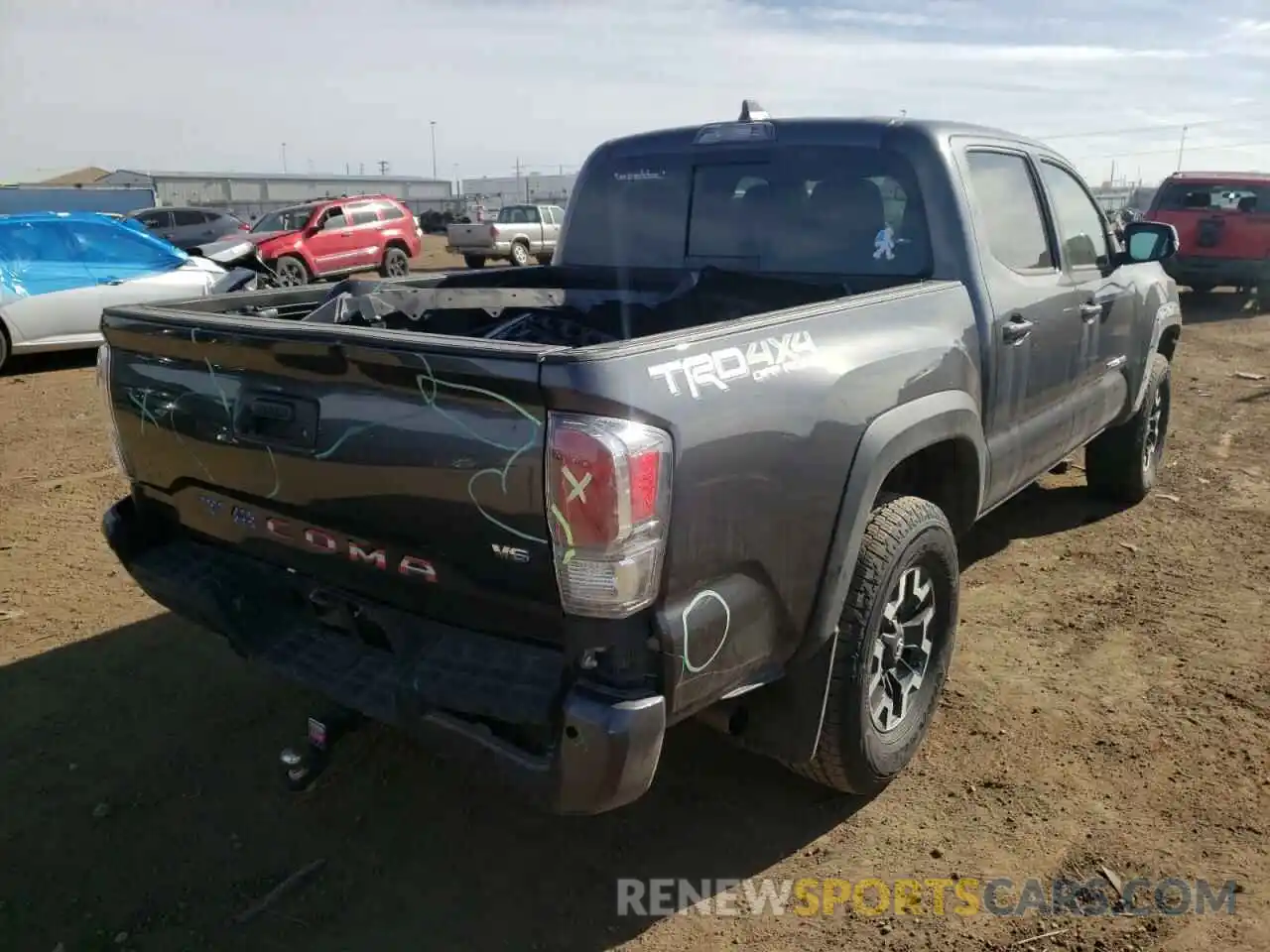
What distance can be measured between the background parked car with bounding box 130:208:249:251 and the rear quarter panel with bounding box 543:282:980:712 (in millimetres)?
22991

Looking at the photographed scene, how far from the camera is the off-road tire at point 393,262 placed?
2089cm

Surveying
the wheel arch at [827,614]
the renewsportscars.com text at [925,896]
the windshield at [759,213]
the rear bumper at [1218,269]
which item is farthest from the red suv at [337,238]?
the renewsportscars.com text at [925,896]

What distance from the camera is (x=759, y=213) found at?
3.81m

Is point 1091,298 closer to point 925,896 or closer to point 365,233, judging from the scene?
point 925,896

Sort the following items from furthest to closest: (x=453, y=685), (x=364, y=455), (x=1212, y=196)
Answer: (x=1212, y=196)
(x=364, y=455)
(x=453, y=685)

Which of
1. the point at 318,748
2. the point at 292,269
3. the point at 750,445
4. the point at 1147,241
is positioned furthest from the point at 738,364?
the point at 292,269

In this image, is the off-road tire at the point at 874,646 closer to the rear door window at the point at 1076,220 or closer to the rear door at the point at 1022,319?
the rear door at the point at 1022,319

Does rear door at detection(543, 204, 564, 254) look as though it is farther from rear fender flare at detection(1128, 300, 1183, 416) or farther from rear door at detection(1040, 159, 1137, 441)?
rear door at detection(1040, 159, 1137, 441)

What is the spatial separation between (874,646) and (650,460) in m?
1.18

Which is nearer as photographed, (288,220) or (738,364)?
(738,364)

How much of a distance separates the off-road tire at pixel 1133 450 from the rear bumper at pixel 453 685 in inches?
172

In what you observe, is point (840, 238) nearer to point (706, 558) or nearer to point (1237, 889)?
point (706, 558)

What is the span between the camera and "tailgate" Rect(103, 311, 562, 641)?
6.88 ft

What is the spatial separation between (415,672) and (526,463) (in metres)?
0.63
